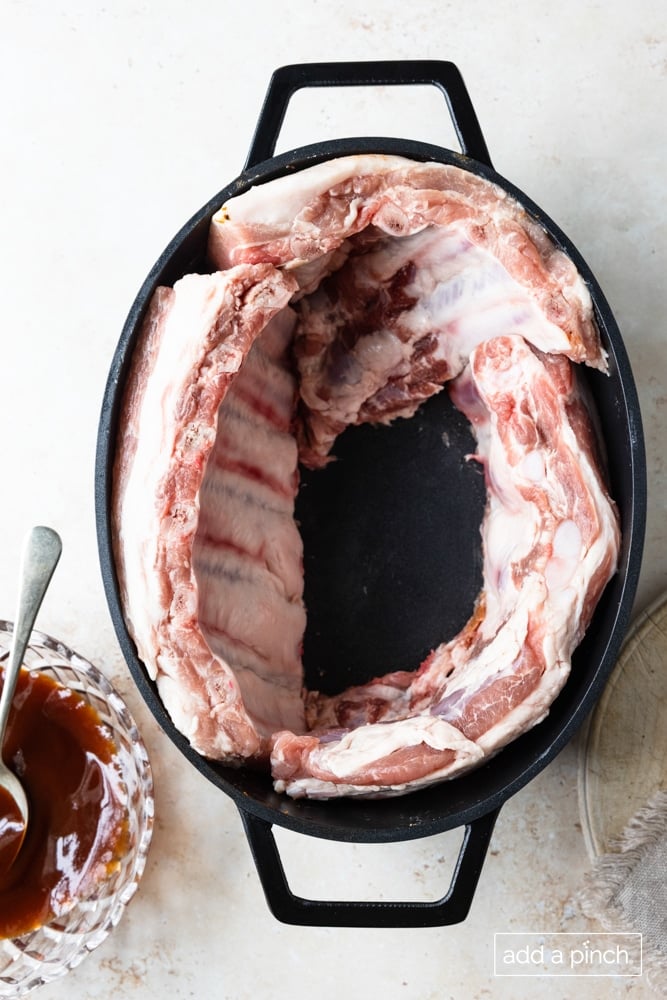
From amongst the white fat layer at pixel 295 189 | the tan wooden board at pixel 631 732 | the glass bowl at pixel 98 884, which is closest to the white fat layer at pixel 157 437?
the white fat layer at pixel 295 189

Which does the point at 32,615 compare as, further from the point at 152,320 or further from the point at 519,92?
the point at 519,92

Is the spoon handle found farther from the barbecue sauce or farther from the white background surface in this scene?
the white background surface

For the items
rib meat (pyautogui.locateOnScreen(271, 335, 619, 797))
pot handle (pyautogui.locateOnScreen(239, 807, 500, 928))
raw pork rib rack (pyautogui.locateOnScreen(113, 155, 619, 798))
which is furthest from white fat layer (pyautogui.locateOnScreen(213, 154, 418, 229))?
pot handle (pyautogui.locateOnScreen(239, 807, 500, 928))

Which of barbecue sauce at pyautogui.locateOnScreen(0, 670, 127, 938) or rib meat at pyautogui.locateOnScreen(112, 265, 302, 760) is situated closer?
rib meat at pyautogui.locateOnScreen(112, 265, 302, 760)

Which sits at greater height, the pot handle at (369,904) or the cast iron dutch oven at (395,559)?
the cast iron dutch oven at (395,559)

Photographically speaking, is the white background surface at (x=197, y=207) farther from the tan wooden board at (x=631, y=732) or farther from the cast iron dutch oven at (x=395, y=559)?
the cast iron dutch oven at (x=395, y=559)

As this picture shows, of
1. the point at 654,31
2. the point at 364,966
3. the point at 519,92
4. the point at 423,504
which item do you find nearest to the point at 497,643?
the point at 423,504

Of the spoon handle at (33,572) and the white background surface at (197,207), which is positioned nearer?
the spoon handle at (33,572)

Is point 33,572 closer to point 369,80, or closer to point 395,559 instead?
point 395,559
